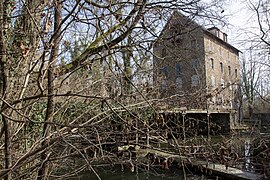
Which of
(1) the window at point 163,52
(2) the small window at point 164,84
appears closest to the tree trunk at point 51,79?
(1) the window at point 163,52

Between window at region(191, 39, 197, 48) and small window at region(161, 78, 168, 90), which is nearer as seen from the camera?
window at region(191, 39, 197, 48)

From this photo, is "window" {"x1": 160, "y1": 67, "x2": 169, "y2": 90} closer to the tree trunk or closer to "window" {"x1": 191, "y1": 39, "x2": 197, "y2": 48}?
"window" {"x1": 191, "y1": 39, "x2": 197, "y2": 48}

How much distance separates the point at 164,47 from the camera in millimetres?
3723

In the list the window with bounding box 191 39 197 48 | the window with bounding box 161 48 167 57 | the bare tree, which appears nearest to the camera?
the bare tree

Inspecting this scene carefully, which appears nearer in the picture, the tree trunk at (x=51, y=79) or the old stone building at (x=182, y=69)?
the tree trunk at (x=51, y=79)

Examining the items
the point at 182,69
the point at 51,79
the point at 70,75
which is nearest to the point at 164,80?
the point at 182,69

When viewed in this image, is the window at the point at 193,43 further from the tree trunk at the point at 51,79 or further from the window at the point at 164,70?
the tree trunk at the point at 51,79

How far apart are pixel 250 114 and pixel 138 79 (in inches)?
1025

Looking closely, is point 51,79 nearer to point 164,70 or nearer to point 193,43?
point 193,43

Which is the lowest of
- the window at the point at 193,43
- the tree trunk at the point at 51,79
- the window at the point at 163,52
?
the tree trunk at the point at 51,79

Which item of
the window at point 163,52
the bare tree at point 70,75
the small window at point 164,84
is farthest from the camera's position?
the small window at point 164,84

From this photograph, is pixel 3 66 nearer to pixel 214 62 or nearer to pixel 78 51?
pixel 78 51

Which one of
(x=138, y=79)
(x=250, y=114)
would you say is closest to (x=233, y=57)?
(x=250, y=114)

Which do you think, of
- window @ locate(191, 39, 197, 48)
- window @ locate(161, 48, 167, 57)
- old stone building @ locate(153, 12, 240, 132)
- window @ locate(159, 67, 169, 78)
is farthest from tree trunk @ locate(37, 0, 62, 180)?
window @ locate(159, 67, 169, 78)
